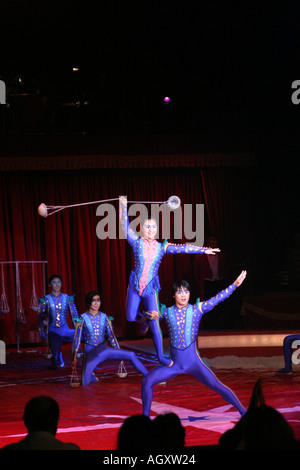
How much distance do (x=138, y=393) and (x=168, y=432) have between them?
4327mm

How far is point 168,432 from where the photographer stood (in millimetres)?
2486

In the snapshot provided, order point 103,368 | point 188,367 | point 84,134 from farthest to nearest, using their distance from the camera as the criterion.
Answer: point 84,134, point 103,368, point 188,367

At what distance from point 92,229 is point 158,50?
2.93 meters

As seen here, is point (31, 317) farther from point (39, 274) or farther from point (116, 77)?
point (116, 77)

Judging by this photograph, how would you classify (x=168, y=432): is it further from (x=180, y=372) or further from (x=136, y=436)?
(x=180, y=372)

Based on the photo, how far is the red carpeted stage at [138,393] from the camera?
202 inches

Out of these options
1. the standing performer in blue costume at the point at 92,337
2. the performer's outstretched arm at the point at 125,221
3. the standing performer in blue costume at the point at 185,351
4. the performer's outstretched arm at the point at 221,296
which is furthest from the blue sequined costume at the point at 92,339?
the performer's outstretched arm at the point at 221,296

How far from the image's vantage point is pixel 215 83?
1079cm

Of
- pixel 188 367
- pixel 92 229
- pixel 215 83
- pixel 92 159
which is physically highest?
pixel 215 83

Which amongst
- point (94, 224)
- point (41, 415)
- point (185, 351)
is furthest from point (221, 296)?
point (94, 224)

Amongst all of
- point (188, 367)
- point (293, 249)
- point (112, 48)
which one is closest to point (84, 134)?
point (112, 48)

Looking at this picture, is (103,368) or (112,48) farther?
(112,48)

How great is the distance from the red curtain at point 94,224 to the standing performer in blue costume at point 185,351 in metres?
5.58

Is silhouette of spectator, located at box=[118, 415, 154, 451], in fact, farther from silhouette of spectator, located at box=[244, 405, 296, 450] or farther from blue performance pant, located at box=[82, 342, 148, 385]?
blue performance pant, located at box=[82, 342, 148, 385]
